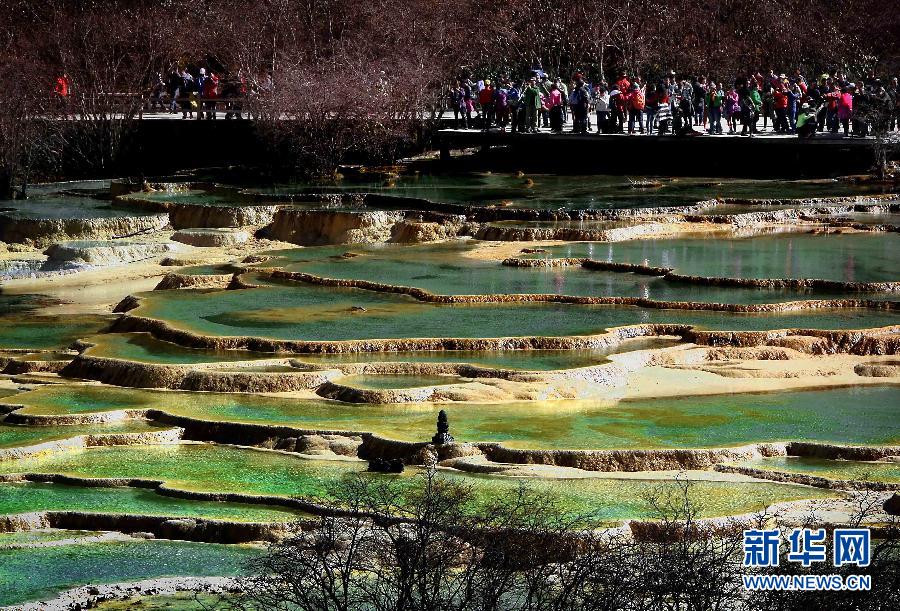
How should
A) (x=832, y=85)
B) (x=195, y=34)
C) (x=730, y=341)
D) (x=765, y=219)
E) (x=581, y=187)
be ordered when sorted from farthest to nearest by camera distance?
1. (x=195, y=34)
2. (x=832, y=85)
3. (x=581, y=187)
4. (x=765, y=219)
5. (x=730, y=341)

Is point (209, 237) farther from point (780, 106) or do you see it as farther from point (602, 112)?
point (780, 106)

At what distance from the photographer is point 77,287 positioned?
22.9 m

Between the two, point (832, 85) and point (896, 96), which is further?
point (832, 85)

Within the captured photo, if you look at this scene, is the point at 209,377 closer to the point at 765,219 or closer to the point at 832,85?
the point at 765,219

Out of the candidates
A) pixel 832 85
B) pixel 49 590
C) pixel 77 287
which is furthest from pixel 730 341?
pixel 832 85

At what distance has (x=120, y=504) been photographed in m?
11.4

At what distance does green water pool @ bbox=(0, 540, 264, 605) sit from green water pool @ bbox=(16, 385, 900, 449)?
2905 millimetres

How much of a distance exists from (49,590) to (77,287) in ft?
46.1

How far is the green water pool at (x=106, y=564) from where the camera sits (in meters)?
9.45

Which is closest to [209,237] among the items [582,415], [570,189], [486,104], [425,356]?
[570,189]

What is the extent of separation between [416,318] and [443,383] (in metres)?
3.04

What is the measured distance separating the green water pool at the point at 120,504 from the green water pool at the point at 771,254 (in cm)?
1055

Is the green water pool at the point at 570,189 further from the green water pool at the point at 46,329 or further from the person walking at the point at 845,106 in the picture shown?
the green water pool at the point at 46,329

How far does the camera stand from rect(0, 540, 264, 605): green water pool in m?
9.45
